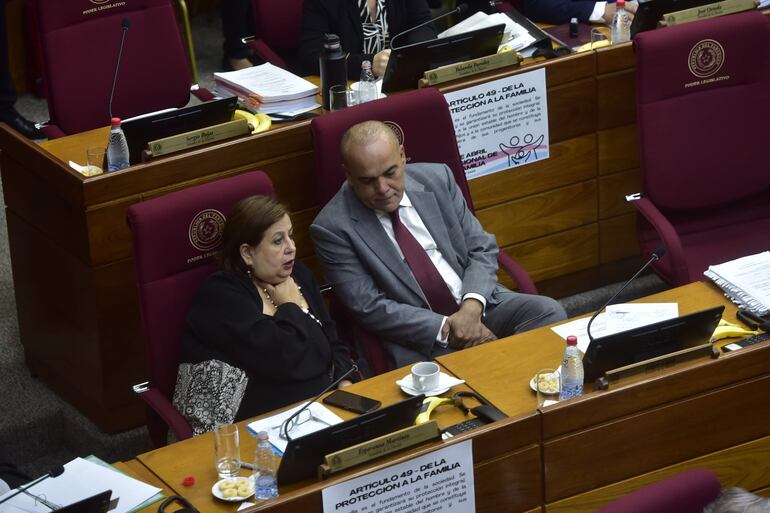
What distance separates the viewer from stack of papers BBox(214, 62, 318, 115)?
410cm

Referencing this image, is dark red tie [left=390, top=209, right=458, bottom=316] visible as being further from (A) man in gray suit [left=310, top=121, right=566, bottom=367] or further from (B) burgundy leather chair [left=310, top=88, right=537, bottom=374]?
(B) burgundy leather chair [left=310, top=88, right=537, bottom=374]

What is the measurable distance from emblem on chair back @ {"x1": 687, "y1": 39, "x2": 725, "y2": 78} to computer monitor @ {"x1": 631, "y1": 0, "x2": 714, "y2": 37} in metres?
0.36

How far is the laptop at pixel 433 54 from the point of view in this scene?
4074 millimetres

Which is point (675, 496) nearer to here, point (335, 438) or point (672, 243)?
point (335, 438)

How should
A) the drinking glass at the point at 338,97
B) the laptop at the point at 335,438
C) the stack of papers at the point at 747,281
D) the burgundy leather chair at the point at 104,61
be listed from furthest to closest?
the burgundy leather chair at the point at 104,61 < the drinking glass at the point at 338,97 < the stack of papers at the point at 747,281 < the laptop at the point at 335,438

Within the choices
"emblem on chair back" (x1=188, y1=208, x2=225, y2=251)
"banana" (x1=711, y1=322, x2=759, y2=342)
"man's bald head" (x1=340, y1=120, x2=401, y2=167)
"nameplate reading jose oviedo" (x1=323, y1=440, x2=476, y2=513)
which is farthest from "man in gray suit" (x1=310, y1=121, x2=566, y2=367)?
"nameplate reading jose oviedo" (x1=323, y1=440, x2=476, y2=513)

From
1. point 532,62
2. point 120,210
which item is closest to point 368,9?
point 532,62

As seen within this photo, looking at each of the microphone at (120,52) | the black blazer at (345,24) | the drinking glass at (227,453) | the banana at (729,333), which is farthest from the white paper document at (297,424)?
the black blazer at (345,24)

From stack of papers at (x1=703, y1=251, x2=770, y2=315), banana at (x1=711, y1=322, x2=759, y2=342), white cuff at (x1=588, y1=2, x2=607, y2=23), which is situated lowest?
banana at (x1=711, y1=322, x2=759, y2=342)

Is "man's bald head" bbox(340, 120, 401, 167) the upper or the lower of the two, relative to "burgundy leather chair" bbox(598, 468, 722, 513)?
upper

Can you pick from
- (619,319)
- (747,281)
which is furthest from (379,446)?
(747,281)

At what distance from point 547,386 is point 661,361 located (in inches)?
10.0

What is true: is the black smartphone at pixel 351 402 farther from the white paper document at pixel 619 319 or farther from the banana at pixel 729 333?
the banana at pixel 729 333

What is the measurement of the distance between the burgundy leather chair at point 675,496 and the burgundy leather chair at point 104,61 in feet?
8.52
